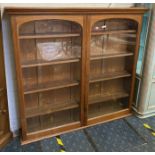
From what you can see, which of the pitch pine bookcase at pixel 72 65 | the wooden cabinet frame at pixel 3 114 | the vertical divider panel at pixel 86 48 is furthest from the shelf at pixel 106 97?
the wooden cabinet frame at pixel 3 114

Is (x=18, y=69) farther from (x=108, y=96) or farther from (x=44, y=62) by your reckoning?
(x=108, y=96)

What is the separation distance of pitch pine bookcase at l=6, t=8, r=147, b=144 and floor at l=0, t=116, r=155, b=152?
0.39ft

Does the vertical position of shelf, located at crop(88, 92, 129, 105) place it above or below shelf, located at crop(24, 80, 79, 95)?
below

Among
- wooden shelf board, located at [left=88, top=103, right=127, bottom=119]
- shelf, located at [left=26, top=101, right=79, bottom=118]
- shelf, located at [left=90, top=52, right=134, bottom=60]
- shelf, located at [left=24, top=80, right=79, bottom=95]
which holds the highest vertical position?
shelf, located at [left=90, top=52, right=134, bottom=60]

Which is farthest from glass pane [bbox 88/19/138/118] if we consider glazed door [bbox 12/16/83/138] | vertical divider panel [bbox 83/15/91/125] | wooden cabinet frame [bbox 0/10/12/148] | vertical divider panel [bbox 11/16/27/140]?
wooden cabinet frame [bbox 0/10/12/148]

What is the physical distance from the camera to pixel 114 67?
288cm

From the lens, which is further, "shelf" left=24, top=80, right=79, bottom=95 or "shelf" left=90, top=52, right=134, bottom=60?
"shelf" left=90, top=52, right=134, bottom=60

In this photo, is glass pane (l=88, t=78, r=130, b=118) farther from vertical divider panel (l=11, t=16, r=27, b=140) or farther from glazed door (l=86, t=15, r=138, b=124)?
vertical divider panel (l=11, t=16, r=27, b=140)

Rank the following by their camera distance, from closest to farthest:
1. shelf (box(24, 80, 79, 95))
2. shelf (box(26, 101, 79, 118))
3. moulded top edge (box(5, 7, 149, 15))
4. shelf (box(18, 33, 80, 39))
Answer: moulded top edge (box(5, 7, 149, 15))
shelf (box(18, 33, 80, 39))
shelf (box(24, 80, 79, 95))
shelf (box(26, 101, 79, 118))

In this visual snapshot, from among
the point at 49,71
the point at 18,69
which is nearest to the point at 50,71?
the point at 49,71

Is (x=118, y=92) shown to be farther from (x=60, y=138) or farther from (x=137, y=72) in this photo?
(x=60, y=138)

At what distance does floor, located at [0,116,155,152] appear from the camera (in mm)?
2320

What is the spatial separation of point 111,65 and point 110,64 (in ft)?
0.08

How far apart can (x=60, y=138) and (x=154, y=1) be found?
86.0 inches
